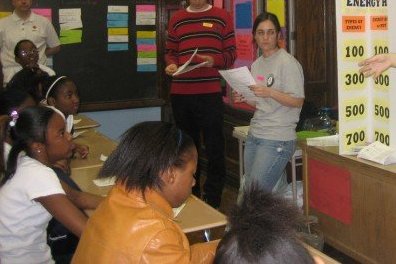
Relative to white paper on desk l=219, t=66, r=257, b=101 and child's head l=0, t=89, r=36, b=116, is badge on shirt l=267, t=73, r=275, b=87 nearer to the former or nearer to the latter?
white paper on desk l=219, t=66, r=257, b=101

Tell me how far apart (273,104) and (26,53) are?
2.28 meters

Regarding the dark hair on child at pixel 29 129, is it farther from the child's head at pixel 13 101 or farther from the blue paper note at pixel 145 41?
the blue paper note at pixel 145 41

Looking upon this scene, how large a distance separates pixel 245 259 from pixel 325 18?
3419mm

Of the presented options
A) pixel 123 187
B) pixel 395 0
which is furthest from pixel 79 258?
pixel 395 0

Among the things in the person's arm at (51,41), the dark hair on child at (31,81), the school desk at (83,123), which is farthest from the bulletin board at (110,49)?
the dark hair on child at (31,81)

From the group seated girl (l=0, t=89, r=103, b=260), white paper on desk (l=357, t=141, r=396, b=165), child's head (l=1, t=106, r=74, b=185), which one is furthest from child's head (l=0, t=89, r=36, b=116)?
white paper on desk (l=357, t=141, r=396, b=165)

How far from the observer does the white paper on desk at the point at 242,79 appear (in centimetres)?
311

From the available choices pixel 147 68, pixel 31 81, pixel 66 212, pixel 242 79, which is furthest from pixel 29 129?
pixel 147 68

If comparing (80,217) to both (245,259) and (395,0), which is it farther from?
(395,0)

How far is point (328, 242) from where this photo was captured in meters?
3.41

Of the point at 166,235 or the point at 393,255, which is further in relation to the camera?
the point at 393,255

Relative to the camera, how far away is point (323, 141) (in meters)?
3.42

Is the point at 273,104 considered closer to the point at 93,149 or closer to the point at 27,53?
the point at 93,149

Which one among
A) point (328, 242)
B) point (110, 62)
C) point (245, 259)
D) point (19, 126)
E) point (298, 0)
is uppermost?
point (298, 0)
